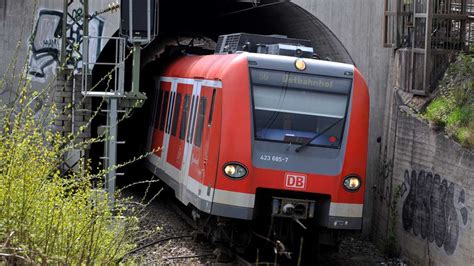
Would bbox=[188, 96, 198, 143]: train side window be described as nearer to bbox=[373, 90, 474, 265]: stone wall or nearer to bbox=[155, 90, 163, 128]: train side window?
bbox=[373, 90, 474, 265]: stone wall

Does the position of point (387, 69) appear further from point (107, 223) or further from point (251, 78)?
point (107, 223)

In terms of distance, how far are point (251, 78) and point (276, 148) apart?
3.33 feet

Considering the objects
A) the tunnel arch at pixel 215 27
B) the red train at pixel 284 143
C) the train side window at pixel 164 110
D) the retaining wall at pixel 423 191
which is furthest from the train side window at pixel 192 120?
the tunnel arch at pixel 215 27

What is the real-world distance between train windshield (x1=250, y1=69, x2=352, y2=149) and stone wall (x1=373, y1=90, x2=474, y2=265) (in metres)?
1.74

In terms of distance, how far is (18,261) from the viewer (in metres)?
→ 6.91

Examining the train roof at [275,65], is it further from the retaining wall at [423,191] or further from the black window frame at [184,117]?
the retaining wall at [423,191]

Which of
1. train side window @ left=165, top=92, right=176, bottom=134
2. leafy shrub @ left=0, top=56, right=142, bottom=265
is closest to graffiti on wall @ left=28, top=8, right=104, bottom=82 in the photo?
train side window @ left=165, top=92, right=176, bottom=134

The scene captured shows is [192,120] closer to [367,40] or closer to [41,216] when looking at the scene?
[367,40]

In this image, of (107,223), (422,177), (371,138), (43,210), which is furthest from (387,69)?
(43,210)

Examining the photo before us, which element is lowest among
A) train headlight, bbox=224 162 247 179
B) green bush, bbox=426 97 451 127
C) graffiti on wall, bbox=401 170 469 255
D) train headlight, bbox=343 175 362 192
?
graffiti on wall, bbox=401 170 469 255

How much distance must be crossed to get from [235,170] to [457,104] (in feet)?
12.4

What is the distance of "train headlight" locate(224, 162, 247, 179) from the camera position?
12086mm

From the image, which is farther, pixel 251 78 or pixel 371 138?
pixel 371 138

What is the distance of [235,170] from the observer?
12.1m
